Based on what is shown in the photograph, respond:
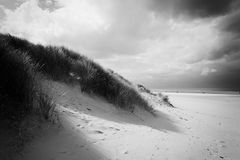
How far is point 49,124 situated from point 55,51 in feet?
14.2

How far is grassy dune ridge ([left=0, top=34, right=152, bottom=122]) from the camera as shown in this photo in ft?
8.05

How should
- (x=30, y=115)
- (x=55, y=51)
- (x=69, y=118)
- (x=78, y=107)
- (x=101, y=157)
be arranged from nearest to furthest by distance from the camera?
(x=101, y=157) → (x=30, y=115) → (x=69, y=118) → (x=78, y=107) → (x=55, y=51)

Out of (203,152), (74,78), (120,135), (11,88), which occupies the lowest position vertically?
(203,152)

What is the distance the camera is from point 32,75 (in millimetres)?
3145

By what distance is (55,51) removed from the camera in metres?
6.16

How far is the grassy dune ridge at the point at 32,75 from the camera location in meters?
2.45

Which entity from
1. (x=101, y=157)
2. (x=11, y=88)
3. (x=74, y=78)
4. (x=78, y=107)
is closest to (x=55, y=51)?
(x=74, y=78)

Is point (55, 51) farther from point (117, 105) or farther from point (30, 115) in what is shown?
point (30, 115)

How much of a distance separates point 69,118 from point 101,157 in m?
1.29

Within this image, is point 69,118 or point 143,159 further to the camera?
point 69,118

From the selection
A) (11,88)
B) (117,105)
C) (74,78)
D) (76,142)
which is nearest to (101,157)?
(76,142)

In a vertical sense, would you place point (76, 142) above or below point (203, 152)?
above

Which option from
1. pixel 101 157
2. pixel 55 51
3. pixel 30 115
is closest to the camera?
pixel 101 157

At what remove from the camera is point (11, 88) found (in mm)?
2502
